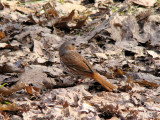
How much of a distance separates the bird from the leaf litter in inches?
5.7

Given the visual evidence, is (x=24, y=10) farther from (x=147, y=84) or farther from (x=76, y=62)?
(x=147, y=84)

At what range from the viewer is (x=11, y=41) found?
5547 mm

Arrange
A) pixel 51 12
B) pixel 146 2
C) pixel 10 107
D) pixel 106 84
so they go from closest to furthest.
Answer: pixel 10 107, pixel 106 84, pixel 51 12, pixel 146 2

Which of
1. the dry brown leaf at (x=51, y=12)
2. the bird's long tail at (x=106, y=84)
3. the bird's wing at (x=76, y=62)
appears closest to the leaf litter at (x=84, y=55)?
the dry brown leaf at (x=51, y=12)

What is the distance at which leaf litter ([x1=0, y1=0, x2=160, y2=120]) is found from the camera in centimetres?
346

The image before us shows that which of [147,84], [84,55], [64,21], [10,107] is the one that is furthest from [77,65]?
[64,21]

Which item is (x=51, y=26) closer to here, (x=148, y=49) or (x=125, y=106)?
(x=148, y=49)

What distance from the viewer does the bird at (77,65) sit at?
13.4 ft

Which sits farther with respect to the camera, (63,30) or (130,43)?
(63,30)

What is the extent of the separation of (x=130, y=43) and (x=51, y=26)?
195 centimetres

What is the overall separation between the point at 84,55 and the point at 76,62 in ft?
2.33

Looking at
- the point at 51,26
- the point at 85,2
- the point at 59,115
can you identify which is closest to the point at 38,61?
the point at 51,26

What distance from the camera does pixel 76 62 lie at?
4.62 m

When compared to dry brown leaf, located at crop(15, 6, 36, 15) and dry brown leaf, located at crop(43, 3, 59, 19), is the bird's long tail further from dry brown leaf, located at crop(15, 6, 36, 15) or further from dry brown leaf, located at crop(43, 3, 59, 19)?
dry brown leaf, located at crop(15, 6, 36, 15)
